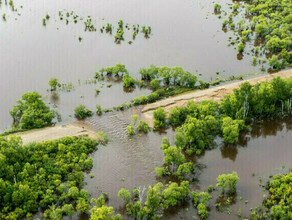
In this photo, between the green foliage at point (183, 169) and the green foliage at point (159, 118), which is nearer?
the green foliage at point (183, 169)

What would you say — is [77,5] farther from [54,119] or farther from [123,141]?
[123,141]

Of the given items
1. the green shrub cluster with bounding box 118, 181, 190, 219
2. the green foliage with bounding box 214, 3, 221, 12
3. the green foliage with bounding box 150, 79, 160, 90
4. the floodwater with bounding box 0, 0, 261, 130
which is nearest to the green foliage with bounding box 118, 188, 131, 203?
the green shrub cluster with bounding box 118, 181, 190, 219

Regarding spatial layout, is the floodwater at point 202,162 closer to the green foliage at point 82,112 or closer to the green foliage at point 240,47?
the green foliage at point 82,112

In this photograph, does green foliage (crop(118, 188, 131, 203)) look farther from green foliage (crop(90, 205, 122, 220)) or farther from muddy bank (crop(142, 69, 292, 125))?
muddy bank (crop(142, 69, 292, 125))

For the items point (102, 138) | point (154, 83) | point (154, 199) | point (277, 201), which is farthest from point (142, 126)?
point (277, 201)

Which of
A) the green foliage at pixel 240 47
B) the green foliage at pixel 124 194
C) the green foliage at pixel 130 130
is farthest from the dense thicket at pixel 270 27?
the green foliage at pixel 124 194
